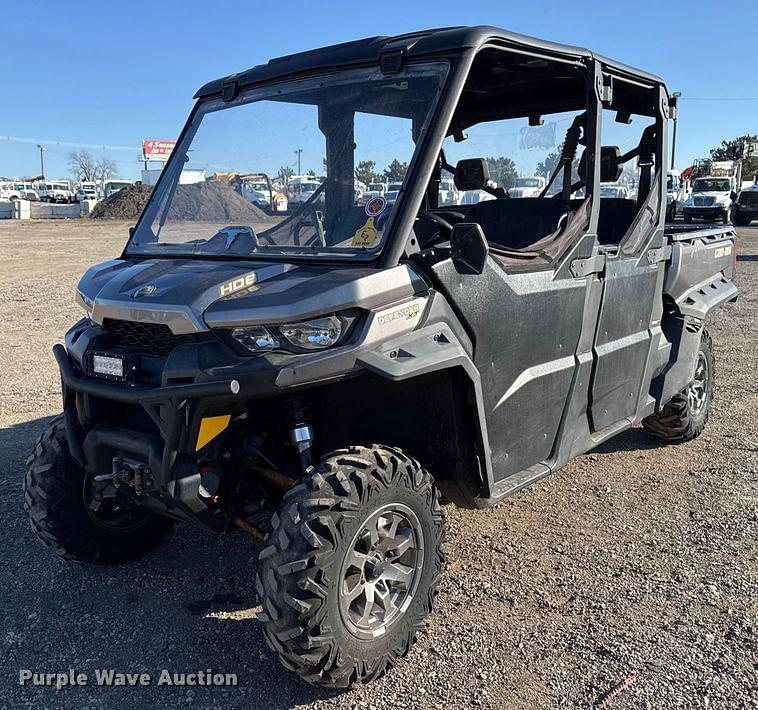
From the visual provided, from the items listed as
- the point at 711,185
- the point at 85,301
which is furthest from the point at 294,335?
the point at 711,185

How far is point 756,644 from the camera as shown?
10.6ft

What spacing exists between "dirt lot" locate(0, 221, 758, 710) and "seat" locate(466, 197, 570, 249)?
164cm

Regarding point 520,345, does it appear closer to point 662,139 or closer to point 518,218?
point 518,218

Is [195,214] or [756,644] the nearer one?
[756,644]

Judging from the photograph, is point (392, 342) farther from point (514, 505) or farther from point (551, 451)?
point (514, 505)

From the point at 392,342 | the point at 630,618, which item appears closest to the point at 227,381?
the point at 392,342

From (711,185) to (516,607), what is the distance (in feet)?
105

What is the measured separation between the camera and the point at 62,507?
145 inches

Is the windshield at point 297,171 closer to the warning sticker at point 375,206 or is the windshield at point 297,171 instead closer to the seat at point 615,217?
the warning sticker at point 375,206

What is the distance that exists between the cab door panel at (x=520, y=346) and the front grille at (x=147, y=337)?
1.09 m

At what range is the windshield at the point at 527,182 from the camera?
15.1 ft

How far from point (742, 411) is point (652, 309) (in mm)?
2250

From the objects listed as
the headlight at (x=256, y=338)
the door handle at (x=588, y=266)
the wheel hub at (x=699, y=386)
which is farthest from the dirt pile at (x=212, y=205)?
the wheel hub at (x=699, y=386)

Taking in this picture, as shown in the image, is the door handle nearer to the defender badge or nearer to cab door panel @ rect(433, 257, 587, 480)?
cab door panel @ rect(433, 257, 587, 480)
